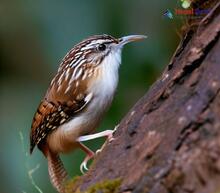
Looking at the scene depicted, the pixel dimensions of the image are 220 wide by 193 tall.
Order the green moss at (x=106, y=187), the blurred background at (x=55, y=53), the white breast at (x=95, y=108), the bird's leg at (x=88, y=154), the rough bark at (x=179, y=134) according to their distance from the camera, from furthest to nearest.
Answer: the blurred background at (x=55, y=53) < the bird's leg at (x=88, y=154) < the white breast at (x=95, y=108) < the green moss at (x=106, y=187) < the rough bark at (x=179, y=134)

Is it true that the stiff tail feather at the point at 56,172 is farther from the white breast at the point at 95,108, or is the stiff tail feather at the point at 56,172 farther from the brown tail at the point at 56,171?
the white breast at the point at 95,108

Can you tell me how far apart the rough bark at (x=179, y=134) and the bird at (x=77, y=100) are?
1229 millimetres

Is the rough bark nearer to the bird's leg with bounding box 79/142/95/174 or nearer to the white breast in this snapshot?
the white breast

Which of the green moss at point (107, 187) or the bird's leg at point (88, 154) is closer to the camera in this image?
the green moss at point (107, 187)

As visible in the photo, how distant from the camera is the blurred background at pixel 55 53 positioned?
217 inches

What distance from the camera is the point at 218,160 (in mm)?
2459

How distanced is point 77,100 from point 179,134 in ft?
6.14

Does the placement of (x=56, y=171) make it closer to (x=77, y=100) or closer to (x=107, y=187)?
(x=77, y=100)

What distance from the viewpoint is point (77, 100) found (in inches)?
176

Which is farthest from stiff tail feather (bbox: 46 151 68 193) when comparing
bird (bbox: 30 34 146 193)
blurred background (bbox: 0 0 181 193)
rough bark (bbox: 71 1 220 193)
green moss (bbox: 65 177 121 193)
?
green moss (bbox: 65 177 121 193)

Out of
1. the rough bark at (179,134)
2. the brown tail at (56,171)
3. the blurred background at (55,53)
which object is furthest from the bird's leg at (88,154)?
the rough bark at (179,134)

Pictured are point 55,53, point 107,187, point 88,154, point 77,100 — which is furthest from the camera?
point 55,53

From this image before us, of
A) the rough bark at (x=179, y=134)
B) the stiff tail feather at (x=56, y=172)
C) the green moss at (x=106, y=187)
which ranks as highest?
the rough bark at (x=179, y=134)

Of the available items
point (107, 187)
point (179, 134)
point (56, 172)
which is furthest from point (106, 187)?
point (56, 172)
